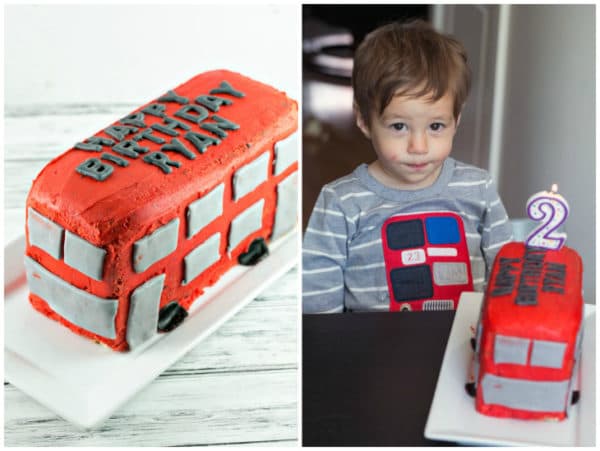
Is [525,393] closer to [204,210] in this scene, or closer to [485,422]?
[485,422]

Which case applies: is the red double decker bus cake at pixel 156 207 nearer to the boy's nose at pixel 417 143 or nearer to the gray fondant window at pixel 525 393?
the boy's nose at pixel 417 143

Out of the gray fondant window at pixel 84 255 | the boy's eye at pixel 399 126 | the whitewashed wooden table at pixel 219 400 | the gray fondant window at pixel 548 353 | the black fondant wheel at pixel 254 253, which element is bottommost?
the whitewashed wooden table at pixel 219 400

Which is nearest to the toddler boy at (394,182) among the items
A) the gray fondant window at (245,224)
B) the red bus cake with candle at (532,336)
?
the gray fondant window at (245,224)

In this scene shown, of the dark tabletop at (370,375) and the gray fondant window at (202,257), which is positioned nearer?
the dark tabletop at (370,375)

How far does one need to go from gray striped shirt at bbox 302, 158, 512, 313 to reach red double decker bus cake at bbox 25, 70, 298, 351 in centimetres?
12

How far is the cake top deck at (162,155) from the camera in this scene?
0.94 m

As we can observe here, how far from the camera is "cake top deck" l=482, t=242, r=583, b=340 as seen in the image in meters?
0.72

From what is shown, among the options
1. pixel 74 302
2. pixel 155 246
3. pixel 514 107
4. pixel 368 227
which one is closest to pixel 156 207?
pixel 155 246

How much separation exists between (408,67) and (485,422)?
0.40 m

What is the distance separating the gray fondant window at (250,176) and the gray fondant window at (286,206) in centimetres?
5

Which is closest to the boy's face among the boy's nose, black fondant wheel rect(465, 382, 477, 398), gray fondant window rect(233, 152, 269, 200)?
the boy's nose

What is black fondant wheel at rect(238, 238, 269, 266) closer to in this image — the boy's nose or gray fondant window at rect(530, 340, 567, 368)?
the boy's nose

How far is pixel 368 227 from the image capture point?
1039 mm

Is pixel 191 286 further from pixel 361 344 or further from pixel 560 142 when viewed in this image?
pixel 560 142
